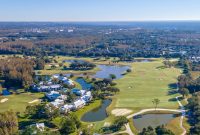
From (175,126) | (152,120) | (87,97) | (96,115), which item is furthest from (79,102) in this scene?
(175,126)

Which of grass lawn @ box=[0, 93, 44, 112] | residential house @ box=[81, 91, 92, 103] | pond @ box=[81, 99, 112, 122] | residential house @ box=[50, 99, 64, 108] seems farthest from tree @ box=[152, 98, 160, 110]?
grass lawn @ box=[0, 93, 44, 112]

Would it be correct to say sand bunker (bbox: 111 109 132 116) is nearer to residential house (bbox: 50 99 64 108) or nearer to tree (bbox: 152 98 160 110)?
tree (bbox: 152 98 160 110)

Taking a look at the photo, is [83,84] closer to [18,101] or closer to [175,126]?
[18,101]

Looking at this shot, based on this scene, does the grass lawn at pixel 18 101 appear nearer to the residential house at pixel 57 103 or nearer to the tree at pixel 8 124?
the residential house at pixel 57 103

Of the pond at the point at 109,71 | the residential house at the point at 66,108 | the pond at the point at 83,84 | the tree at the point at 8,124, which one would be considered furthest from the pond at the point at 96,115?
the pond at the point at 109,71

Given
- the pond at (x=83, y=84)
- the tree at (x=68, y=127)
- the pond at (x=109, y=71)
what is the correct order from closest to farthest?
the tree at (x=68, y=127) < the pond at (x=83, y=84) < the pond at (x=109, y=71)

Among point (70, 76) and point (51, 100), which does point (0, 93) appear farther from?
point (70, 76)
